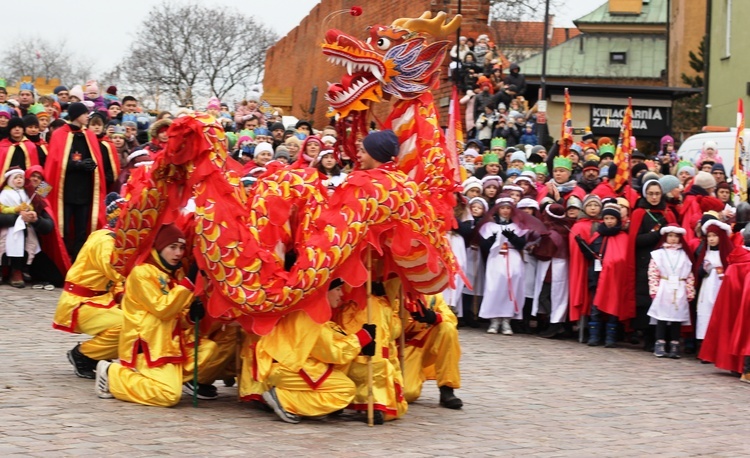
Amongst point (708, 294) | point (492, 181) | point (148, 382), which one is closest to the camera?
point (148, 382)

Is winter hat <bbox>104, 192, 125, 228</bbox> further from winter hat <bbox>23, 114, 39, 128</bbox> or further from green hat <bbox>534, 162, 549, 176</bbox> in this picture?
green hat <bbox>534, 162, 549, 176</bbox>

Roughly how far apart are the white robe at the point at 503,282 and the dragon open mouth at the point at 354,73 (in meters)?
5.30

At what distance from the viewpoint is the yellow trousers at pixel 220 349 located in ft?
29.5

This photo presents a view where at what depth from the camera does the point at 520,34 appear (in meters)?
60.9

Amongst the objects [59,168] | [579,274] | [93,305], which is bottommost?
[93,305]

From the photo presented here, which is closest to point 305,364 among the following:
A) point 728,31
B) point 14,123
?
point 14,123

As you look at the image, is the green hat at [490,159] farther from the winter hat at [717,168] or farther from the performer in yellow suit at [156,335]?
the performer in yellow suit at [156,335]

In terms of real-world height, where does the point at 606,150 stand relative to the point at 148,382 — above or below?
above

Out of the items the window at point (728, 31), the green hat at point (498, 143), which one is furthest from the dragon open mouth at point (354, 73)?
the window at point (728, 31)

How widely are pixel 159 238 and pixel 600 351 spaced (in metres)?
5.96

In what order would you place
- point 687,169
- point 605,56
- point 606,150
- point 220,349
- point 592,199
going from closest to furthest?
1. point 220,349
2. point 592,199
3. point 687,169
4. point 606,150
5. point 605,56

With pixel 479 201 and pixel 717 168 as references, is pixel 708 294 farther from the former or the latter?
pixel 479 201

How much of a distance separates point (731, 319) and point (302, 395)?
17.4 feet

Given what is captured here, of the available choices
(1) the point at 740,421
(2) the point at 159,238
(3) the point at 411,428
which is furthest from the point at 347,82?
(1) the point at 740,421
